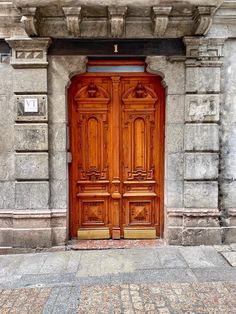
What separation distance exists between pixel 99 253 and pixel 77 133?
205 centimetres

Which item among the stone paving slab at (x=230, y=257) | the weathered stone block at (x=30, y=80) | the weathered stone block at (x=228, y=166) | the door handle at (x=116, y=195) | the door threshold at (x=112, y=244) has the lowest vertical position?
the stone paving slab at (x=230, y=257)

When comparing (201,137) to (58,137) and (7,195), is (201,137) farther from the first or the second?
(7,195)

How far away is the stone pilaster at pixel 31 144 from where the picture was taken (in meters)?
4.95

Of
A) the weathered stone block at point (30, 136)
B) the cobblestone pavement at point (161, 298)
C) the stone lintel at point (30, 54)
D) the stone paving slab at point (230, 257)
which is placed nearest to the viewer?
the cobblestone pavement at point (161, 298)

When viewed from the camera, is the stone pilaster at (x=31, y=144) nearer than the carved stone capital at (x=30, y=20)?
No

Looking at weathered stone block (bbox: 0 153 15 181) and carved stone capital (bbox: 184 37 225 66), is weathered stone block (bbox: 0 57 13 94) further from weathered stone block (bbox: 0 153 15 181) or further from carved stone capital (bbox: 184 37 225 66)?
carved stone capital (bbox: 184 37 225 66)

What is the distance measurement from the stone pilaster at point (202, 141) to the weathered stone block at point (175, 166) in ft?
0.26

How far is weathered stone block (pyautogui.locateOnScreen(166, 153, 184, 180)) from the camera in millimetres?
5219

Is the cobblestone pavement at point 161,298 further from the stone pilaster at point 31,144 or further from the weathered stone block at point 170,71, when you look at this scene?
the weathered stone block at point 170,71

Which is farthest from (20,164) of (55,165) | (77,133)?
(77,133)

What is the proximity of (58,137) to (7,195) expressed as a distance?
132 centimetres

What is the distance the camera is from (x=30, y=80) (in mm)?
4984

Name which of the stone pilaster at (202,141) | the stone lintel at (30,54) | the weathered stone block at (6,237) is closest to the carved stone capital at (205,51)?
the stone pilaster at (202,141)

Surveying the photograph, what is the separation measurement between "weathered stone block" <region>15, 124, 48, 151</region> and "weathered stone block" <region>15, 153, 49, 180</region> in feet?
0.43
